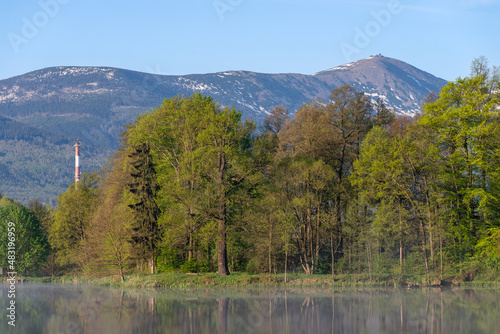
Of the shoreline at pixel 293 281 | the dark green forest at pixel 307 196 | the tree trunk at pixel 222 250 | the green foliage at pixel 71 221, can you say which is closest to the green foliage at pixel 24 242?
the green foliage at pixel 71 221

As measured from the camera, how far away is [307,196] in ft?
183

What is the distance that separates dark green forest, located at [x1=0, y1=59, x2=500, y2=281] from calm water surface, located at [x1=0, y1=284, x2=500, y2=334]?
32.2 ft

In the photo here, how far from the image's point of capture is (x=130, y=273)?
202ft

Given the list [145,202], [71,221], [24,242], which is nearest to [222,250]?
[145,202]

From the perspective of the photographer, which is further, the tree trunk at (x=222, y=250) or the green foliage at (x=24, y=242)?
the green foliage at (x=24, y=242)

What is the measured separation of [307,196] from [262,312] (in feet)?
85.2

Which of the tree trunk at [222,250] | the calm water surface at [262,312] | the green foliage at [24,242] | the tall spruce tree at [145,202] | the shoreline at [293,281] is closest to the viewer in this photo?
the calm water surface at [262,312]

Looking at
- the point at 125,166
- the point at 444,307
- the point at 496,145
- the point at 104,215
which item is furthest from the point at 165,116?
the point at 444,307

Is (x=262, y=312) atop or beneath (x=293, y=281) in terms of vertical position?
atop

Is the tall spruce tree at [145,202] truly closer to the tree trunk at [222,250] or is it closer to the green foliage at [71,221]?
the tree trunk at [222,250]

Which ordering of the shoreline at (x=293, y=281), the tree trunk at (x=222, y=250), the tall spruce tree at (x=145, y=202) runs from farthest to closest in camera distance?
the tall spruce tree at (x=145, y=202)
the tree trunk at (x=222, y=250)
the shoreline at (x=293, y=281)

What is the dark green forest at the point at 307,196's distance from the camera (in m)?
52.3

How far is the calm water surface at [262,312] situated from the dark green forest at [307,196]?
9816 mm

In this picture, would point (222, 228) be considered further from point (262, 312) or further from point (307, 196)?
point (262, 312)
